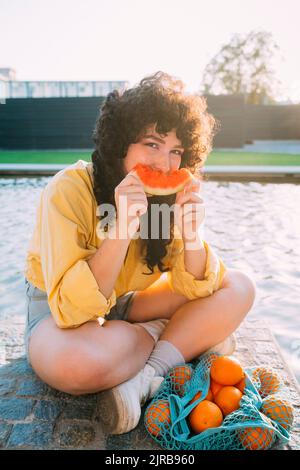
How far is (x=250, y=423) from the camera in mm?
1825

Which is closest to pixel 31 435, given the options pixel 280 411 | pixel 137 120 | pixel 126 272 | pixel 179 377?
pixel 179 377

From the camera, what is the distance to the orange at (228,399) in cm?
203

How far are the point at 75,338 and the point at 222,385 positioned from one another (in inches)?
27.3

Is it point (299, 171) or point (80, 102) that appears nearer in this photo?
point (299, 171)

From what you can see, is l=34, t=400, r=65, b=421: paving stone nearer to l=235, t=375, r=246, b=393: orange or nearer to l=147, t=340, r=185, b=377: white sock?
l=147, t=340, r=185, b=377: white sock

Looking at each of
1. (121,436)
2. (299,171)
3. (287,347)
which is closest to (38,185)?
(299,171)

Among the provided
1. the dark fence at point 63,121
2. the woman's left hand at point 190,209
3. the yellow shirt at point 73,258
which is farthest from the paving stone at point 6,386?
the dark fence at point 63,121

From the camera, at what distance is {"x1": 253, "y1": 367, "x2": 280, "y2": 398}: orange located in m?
2.20

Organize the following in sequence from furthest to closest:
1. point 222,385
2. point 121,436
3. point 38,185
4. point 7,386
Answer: point 38,185 < point 7,386 < point 222,385 < point 121,436

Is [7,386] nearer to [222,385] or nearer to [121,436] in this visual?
[121,436]

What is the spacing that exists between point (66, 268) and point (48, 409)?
0.69 meters

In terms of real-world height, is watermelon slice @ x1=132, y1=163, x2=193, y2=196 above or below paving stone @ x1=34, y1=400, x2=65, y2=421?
above

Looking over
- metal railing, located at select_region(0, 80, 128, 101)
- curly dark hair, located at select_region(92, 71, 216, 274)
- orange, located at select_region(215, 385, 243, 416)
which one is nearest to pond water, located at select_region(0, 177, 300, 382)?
orange, located at select_region(215, 385, 243, 416)

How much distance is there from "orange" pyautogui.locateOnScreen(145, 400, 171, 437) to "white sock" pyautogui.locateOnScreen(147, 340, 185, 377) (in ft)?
0.80
